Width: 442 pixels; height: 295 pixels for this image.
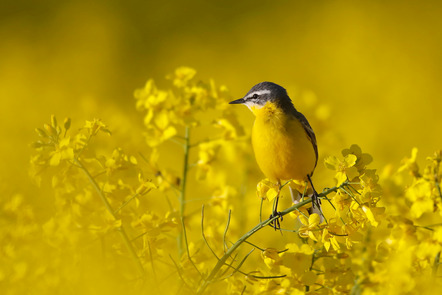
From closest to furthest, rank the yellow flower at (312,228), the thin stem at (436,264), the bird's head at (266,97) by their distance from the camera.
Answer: the thin stem at (436,264)
the yellow flower at (312,228)
the bird's head at (266,97)

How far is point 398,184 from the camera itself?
1394 millimetres

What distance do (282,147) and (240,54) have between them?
6722 mm

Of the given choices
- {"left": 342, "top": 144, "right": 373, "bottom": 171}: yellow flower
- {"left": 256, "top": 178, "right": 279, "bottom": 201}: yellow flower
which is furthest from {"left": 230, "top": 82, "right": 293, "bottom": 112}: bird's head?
{"left": 342, "top": 144, "right": 373, "bottom": 171}: yellow flower

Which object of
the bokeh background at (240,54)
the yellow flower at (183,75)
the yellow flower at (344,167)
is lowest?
the yellow flower at (344,167)

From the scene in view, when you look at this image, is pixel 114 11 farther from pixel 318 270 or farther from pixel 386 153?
pixel 318 270

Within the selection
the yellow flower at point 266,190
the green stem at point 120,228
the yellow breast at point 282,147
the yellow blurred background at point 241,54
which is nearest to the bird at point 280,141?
the yellow breast at point 282,147

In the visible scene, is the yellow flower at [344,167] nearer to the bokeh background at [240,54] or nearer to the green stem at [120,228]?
the green stem at [120,228]

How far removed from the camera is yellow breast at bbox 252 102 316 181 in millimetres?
1823

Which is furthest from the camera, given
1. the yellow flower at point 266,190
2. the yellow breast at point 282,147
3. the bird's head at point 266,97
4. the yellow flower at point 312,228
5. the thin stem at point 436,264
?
the bird's head at point 266,97

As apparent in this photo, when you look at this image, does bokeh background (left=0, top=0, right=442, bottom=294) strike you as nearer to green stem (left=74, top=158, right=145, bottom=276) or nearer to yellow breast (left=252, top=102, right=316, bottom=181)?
yellow breast (left=252, top=102, right=316, bottom=181)

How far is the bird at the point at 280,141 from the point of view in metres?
1.83

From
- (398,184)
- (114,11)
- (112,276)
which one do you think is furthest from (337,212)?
(114,11)

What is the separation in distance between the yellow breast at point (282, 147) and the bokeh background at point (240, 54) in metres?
2.91

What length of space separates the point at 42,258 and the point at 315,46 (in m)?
7.35
